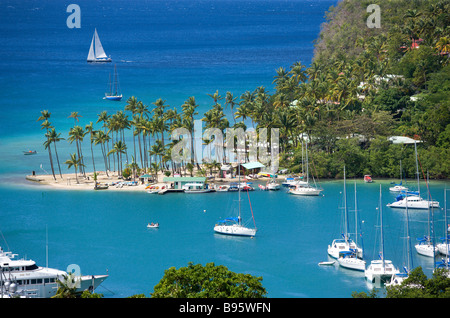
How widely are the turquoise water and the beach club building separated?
2019 millimetres

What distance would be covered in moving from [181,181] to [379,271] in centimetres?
3292

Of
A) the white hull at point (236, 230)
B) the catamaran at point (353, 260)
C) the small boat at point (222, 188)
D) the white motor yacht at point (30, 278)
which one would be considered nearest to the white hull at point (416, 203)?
the catamaran at point (353, 260)

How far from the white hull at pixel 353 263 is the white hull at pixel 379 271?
1953 millimetres

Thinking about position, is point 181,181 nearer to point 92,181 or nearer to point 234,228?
point 92,181

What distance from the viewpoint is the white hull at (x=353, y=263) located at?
56688mm

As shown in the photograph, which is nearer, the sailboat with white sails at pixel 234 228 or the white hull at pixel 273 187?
the sailboat with white sails at pixel 234 228

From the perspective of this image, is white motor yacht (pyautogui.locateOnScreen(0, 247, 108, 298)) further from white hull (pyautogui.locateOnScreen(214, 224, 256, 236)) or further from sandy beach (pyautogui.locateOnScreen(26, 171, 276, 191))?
sandy beach (pyautogui.locateOnScreen(26, 171, 276, 191))

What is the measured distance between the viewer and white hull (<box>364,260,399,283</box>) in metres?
53.3

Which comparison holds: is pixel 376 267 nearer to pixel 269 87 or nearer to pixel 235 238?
pixel 235 238

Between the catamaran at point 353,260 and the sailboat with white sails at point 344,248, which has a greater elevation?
the sailboat with white sails at point 344,248

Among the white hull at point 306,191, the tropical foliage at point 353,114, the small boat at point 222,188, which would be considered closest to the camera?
the white hull at point 306,191

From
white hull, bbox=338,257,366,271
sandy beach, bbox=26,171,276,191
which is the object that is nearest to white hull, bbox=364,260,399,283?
white hull, bbox=338,257,366,271

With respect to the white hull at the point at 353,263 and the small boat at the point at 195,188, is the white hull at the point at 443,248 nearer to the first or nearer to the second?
the white hull at the point at 353,263
